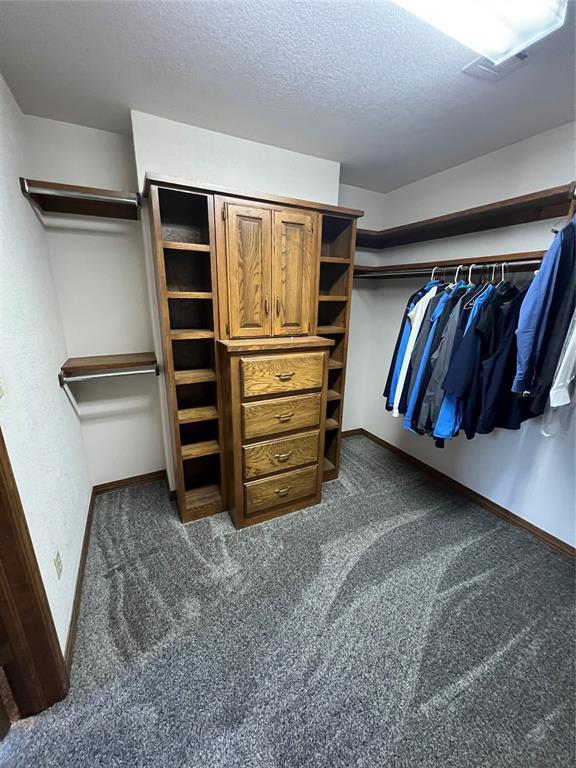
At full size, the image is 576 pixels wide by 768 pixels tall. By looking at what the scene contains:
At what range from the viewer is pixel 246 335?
6.06ft

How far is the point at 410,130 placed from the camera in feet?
5.63

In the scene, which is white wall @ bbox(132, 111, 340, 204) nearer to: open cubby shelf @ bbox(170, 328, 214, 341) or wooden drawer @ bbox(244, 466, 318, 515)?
open cubby shelf @ bbox(170, 328, 214, 341)

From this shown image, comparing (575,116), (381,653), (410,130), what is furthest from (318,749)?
(575,116)

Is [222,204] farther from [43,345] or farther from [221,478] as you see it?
[221,478]

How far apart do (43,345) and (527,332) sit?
95.7 inches

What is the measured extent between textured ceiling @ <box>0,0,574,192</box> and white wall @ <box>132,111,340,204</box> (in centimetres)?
7

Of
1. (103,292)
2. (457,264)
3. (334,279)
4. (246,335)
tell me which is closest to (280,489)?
(246,335)

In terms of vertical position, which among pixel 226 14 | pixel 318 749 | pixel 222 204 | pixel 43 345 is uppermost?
pixel 226 14

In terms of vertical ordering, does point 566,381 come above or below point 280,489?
above

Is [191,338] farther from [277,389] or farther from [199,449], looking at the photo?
[199,449]

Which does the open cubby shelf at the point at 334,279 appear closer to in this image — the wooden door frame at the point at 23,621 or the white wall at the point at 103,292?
the white wall at the point at 103,292

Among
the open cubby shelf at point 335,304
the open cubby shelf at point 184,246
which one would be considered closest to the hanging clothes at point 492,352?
the open cubby shelf at point 335,304

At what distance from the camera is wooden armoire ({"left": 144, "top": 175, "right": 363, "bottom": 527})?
167cm

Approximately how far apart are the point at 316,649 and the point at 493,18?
7.98 feet
